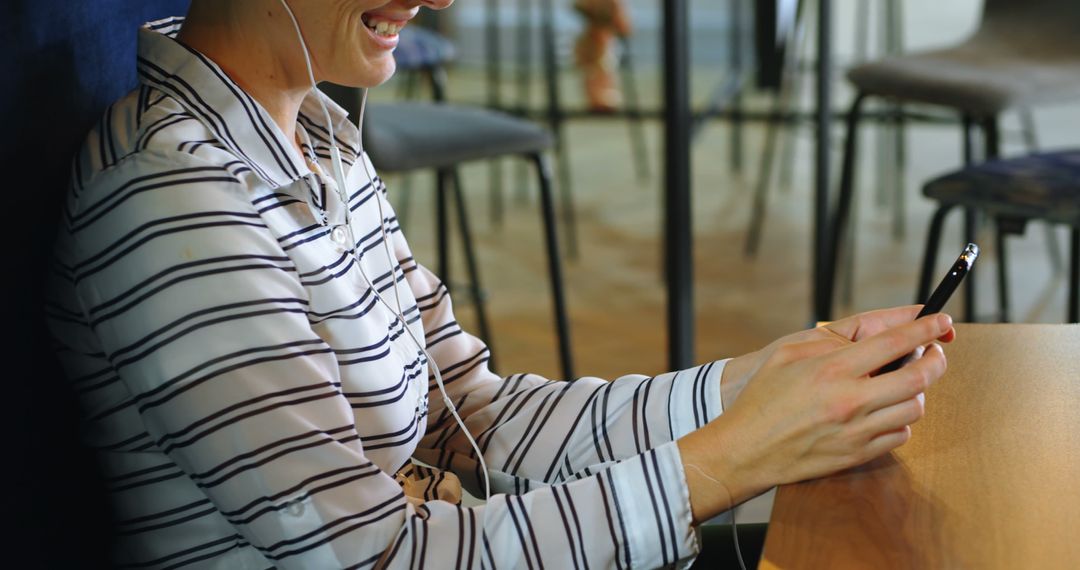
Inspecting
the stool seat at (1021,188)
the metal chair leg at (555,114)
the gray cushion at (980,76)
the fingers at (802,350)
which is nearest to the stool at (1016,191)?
the stool seat at (1021,188)

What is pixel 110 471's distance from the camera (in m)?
0.91

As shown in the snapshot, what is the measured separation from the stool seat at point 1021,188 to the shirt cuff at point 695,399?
39.3 inches

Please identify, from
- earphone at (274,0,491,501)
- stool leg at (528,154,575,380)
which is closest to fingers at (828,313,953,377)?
earphone at (274,0,491,501)

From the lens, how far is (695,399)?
102 centimetres

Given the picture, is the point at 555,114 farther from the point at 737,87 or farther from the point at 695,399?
the point at 695,399

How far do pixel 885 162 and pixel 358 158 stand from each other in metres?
3.21

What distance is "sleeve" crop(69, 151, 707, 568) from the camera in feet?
2.61

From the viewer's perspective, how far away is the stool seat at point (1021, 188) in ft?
6.08

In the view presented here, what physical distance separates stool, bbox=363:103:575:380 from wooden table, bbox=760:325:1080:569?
1297mm

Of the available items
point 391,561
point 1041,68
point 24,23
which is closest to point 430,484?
point 391,561

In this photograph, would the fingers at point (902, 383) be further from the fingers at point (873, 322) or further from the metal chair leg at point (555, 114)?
the metal chair leg at point (555, 114)

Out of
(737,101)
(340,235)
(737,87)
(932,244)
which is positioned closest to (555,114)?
(737,87)

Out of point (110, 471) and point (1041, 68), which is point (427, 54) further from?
point (110, 471)

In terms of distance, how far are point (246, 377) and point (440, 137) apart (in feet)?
4.65
